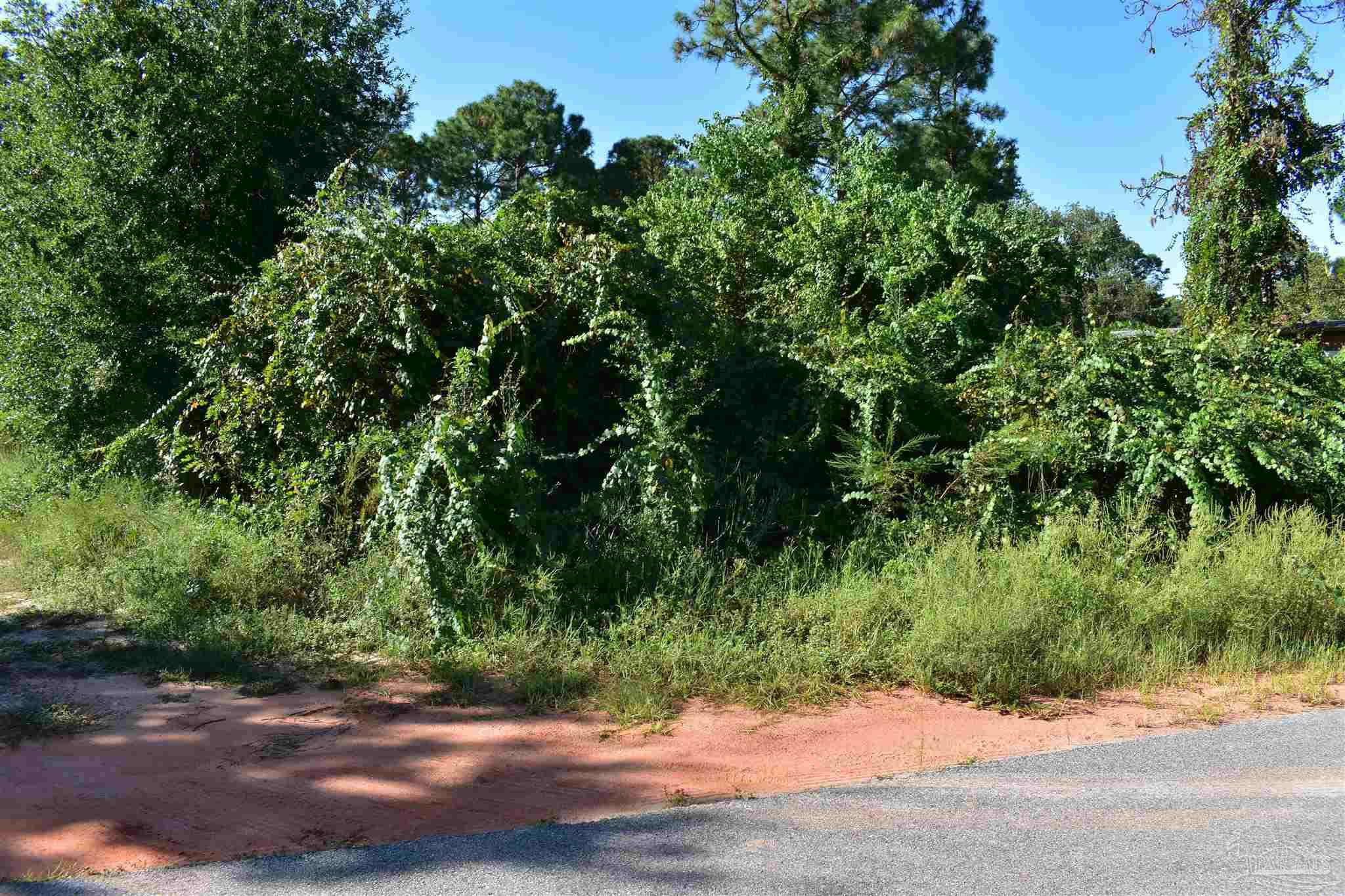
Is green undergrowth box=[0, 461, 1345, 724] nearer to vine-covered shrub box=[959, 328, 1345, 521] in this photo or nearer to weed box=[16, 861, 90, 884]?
vine-covered shrub box=[959, 328, 1345, 521]

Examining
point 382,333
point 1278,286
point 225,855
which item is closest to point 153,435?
point 382,333

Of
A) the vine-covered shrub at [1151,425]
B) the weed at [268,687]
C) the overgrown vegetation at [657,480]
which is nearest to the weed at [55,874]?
the weed at [268,687]

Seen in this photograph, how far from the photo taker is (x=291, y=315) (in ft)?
28.0

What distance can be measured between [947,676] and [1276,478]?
4.50m

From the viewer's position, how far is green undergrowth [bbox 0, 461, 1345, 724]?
579 centimetres

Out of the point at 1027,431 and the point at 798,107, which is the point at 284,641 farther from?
the point at 798,107

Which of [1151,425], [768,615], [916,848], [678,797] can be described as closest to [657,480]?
[768,615]

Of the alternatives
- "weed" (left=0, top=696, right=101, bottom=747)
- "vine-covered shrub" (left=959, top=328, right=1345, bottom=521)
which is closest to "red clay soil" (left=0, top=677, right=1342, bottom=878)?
"weed" (left=0, top=696, right=101, bottom=747)

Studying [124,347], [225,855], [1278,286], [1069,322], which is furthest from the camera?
[1278,286]

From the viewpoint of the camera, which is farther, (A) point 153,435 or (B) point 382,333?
(A) point 153,435

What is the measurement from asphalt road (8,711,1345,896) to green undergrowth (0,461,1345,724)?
1.30 metres

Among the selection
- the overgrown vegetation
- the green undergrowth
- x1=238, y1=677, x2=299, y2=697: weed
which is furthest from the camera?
the overgrown vegetation

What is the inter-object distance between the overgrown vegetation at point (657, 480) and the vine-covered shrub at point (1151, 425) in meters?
0.03

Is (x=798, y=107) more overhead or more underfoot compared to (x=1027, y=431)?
more overhead
